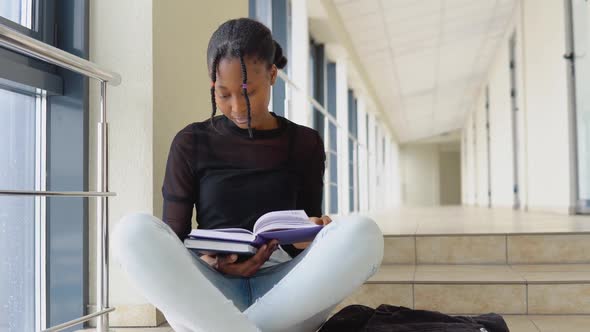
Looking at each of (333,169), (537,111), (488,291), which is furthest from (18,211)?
(537,111)

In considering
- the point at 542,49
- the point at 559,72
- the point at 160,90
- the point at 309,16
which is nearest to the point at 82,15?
the point at 160,90

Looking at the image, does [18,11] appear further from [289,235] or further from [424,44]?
[424,44]

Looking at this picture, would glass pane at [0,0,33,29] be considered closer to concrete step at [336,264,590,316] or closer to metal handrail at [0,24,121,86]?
metal handrail at [0,24,121,86]

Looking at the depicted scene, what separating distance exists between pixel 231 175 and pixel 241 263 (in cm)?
21

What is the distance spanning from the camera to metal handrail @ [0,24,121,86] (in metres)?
1.26

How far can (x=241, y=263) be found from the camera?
1.23m

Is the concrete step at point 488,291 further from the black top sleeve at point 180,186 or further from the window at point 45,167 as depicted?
the black top sleeve at point 180,186

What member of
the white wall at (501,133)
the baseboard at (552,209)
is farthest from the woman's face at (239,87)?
the white wall at (501,133)

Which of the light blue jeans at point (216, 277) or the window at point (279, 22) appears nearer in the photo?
the light blue jeans at point (216, 277)

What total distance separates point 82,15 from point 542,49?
190 inches

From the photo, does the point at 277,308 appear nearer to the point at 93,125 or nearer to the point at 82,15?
the point at 93,125

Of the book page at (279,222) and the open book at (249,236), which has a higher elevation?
the book page at (279,222)

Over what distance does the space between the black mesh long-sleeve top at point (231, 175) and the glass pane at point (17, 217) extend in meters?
0.55

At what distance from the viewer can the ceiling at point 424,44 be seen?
19.4 feet
